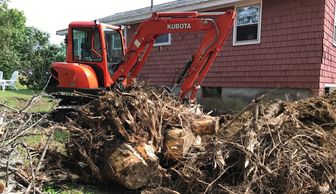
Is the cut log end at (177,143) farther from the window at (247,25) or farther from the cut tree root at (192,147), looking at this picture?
the window at (247,25)

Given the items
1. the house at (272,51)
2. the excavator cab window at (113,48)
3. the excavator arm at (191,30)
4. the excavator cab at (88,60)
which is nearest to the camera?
the excavator arm at (191,30)

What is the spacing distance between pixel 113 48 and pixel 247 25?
4665 millimetres

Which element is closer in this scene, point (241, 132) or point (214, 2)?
point (241, 132)

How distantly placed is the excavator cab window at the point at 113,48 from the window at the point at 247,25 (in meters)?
4.15

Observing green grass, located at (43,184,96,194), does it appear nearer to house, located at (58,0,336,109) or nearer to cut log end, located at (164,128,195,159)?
cut log end, located at (164,128,195,159)

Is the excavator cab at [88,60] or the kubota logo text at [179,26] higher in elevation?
the kubota logo text at [179,26]

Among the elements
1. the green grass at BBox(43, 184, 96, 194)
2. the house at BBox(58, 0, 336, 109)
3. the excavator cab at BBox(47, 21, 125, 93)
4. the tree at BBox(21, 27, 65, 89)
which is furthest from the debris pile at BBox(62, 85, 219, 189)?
the tree at BBox(21, 27, 65, 89)

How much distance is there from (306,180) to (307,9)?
7.24 m

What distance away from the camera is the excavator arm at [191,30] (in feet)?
23.3

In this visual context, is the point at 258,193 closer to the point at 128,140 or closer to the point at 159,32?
the point at 128,140

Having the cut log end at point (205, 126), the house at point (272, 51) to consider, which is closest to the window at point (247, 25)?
the house at point (272, 51)

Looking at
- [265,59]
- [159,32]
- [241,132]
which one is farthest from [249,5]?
[241,132]

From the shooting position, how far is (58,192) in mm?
4309

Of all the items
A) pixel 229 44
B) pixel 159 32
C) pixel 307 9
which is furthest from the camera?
pixel 229 44
